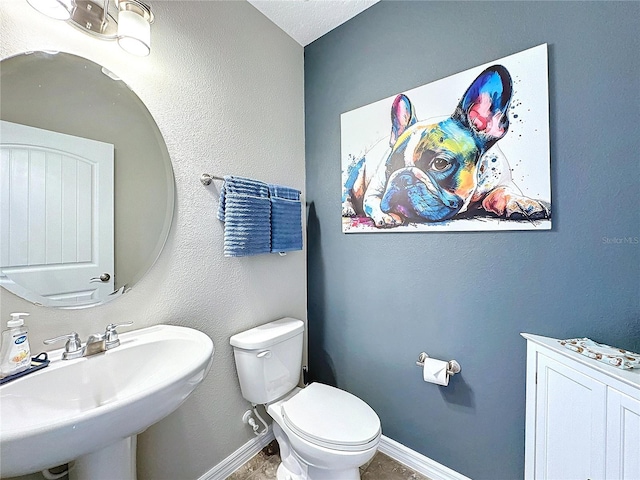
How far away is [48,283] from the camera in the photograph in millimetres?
899

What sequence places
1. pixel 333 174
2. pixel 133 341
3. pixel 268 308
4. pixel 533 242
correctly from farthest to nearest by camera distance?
pixel 333 174 → pixel 268 308 → pixel 533 242 → pixel 133 341

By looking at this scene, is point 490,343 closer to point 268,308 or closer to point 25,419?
point 268,308

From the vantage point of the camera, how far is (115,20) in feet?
3.31

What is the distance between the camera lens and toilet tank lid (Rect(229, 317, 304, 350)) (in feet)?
4.33

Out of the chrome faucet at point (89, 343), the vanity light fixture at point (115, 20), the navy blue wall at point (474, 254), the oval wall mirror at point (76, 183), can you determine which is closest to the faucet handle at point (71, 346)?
the chrome faucet at point (89, 343)

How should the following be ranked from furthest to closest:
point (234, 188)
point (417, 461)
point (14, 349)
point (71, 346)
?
point (417, 461)
point (234, 188)
point (71, 346)
point (14, 349)

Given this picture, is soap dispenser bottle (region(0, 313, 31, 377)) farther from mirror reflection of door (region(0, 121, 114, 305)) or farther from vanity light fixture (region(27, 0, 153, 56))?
vanity light fixture (region(27, 0, 153, 56))

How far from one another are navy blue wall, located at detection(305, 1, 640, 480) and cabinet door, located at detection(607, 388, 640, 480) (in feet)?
0.86

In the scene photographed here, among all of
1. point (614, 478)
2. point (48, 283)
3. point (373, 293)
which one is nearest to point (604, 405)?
point (614, 478)

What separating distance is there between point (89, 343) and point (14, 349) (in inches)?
6.4

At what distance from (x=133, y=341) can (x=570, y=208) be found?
1640mm

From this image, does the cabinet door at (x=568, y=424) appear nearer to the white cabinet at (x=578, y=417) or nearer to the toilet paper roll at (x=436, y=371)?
the white cabinet at (x=578, y=417)

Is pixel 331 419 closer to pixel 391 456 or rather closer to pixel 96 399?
pixel 391 456

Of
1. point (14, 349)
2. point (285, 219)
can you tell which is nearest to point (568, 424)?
point (285, 219)
